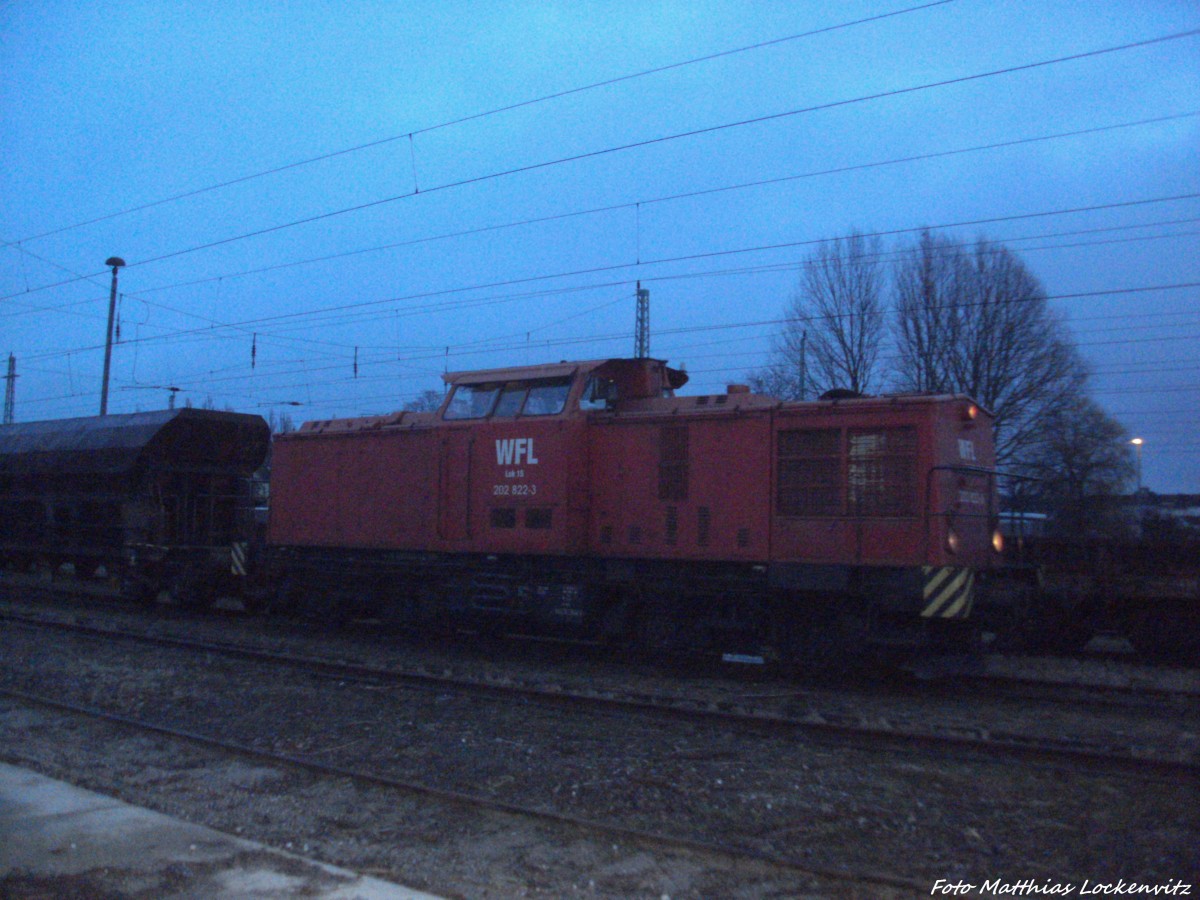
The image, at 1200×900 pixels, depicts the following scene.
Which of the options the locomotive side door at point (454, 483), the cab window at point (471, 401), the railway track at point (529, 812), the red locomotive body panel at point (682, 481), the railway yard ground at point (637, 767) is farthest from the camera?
the cab window at point (471, 401)

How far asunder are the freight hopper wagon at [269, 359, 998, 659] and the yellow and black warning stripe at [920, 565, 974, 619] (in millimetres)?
15

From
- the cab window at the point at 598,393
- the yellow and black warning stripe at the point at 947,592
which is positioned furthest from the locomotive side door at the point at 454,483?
the yellow and black warning stripe at the point at 947,592

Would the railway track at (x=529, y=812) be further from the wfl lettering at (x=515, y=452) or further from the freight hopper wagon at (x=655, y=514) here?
the wfl lettering at (x=515, y=452)

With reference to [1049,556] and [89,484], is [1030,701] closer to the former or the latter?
[1049,556]

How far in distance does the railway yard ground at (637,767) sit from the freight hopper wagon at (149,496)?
18.5 feet

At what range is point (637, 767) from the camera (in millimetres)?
7164

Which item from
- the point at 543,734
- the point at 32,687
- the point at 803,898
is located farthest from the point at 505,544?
the point at 803,898

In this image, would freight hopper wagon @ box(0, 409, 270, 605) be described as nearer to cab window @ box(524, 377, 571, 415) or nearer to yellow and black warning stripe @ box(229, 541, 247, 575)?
yellow and black warning stripe @ box(229, 541, 247, 575)

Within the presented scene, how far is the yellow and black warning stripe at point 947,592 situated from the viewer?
31.1 feet

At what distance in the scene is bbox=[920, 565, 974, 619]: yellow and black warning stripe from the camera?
31.1 feet

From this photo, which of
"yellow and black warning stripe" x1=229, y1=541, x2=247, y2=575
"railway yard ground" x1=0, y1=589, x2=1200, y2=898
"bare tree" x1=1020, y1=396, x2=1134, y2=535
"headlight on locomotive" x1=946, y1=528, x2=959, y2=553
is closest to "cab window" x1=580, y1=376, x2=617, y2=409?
"railway yard ground" x1=0, y1=589, x2=1200, y2=898

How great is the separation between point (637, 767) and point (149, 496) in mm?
13806

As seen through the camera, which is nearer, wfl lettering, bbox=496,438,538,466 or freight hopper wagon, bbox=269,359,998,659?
freight hopper wagon, bbox=269,359,998,659

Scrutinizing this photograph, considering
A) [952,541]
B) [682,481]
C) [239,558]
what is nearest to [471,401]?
[682,481]
